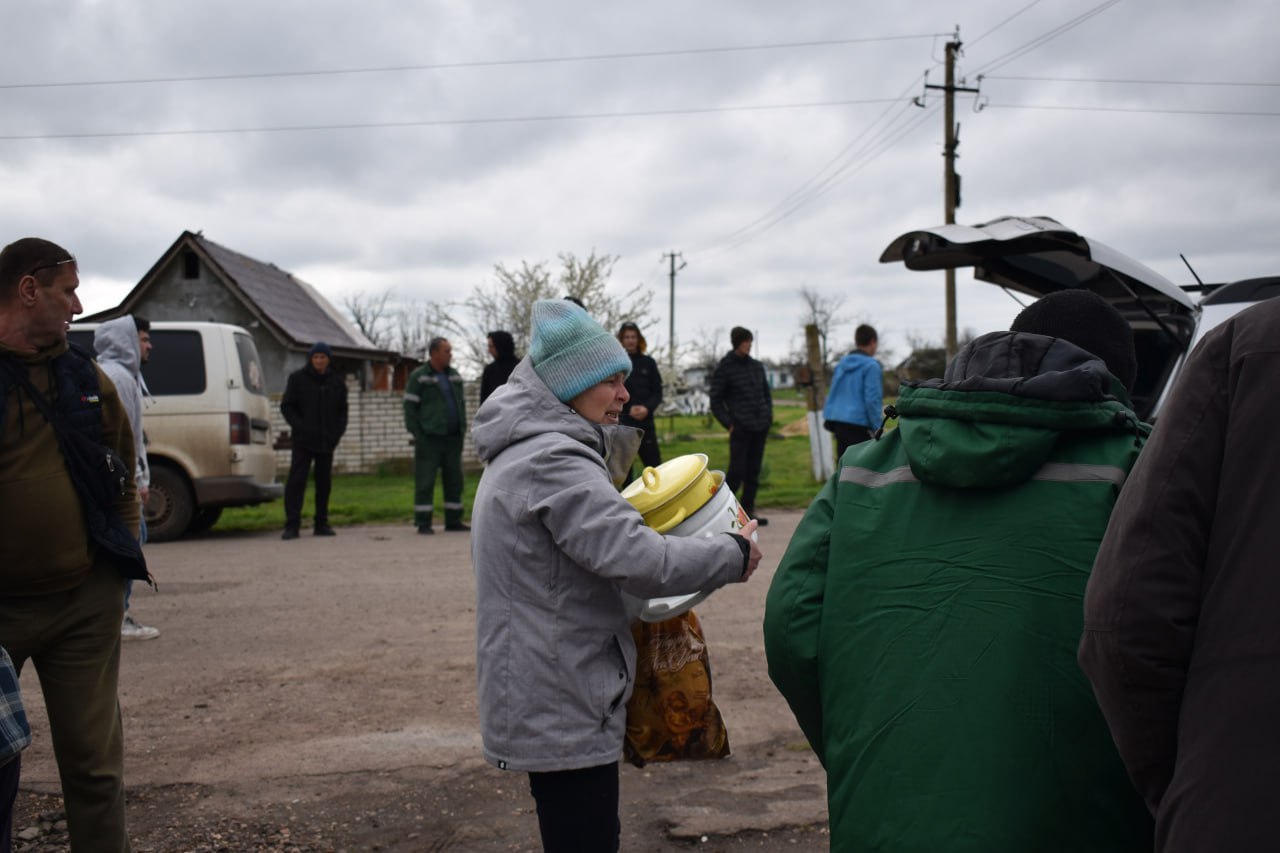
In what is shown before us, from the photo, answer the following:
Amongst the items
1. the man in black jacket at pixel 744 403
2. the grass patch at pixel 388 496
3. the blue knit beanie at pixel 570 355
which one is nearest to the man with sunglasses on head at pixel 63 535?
the blue knit beanie at pixel 570 355

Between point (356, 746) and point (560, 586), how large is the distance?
2.73 metres

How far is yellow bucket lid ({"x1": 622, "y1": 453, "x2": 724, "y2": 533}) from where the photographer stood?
9.35 ft

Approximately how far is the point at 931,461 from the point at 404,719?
4020 mm

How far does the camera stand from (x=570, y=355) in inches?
113

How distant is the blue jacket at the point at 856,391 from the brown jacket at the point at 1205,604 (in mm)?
9529

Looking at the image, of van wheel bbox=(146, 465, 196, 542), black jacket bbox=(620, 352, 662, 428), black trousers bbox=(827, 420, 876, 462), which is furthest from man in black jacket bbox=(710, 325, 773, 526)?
van wheel bbox=(146, 465, 196, 542)

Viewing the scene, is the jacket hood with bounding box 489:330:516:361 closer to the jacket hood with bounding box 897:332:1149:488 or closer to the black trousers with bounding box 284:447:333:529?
the black trousers with bounding box 284:447:333:529

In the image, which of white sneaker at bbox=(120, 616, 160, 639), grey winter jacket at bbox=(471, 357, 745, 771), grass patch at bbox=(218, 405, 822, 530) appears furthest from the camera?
grass patch at bbox=(218, 405, 822, 530)

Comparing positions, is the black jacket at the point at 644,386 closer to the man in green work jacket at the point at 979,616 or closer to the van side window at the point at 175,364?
the van side window at the point at 175,364

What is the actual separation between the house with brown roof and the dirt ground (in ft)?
73.4

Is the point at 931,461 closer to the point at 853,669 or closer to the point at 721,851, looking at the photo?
the point at 853,669

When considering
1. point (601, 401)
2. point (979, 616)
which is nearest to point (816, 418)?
point (601, 401)

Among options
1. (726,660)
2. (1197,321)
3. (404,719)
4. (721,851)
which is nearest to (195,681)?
(404,719)

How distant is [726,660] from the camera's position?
20.7ft
